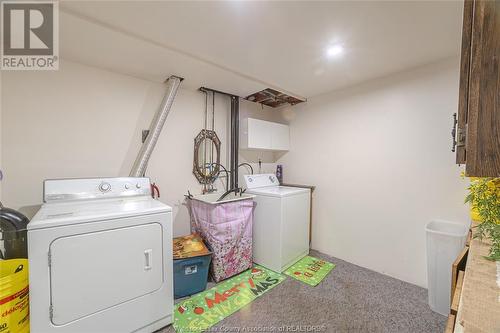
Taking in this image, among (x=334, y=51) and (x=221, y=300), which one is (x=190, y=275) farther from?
(x=334, y=51)

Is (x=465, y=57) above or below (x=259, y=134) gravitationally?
below

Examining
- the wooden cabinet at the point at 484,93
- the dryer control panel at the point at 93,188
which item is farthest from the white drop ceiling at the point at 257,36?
the dryer control panel at the point at 93,188

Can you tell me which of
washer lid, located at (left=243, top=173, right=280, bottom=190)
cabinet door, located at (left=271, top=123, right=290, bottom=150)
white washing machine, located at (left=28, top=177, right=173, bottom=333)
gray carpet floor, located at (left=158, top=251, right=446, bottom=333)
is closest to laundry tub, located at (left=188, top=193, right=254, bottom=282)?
washer lid, located at (left=243, top=173, right=280, bottom=190)

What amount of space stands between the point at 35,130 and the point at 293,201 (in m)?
2.56

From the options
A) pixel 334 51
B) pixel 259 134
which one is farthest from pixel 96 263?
pixel 334 51

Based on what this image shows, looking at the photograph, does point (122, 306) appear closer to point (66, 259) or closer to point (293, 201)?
point (66, 259)

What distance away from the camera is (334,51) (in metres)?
1.79

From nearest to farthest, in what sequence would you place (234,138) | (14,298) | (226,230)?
(14,298) < (226,230) < (234,138)

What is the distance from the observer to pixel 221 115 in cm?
288

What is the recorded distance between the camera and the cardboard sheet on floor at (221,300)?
1.66 m

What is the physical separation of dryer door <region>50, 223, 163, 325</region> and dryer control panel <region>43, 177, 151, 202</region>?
547 millimetres

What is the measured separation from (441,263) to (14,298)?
307cm

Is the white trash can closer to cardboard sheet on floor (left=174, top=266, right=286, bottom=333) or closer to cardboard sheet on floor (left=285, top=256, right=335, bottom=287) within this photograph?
cardboard sheet on floor (left=285, top=256, right=335, bottom=287)

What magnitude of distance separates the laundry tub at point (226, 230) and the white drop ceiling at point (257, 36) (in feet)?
4.65
